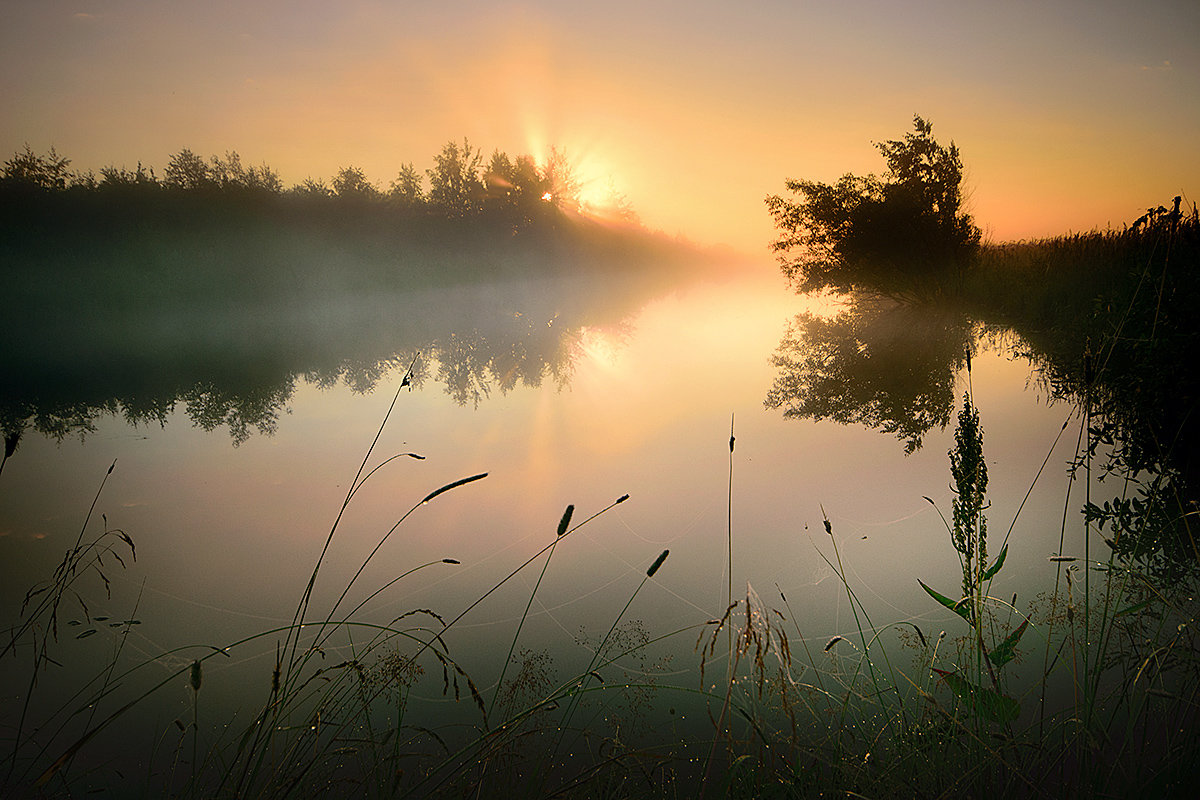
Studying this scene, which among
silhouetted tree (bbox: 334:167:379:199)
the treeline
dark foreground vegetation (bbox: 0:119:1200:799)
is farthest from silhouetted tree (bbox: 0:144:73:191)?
dark foreground vegetation (bbox: 0:119:1200:799)

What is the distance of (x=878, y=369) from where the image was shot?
5.41 metres

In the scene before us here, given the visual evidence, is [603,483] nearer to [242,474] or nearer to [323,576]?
[323,576]

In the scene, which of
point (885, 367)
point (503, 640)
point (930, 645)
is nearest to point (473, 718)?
point (503, 640)

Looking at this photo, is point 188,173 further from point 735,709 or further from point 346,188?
point 735,709

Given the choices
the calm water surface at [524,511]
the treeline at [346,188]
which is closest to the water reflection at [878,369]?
the calm water surface at [524,511]

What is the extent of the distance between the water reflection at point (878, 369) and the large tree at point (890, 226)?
0.60 m

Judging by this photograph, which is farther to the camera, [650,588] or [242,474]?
[242,474]

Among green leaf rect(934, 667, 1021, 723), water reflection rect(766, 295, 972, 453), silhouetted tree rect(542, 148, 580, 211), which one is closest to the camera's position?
green leaf rect(934, 667, 1021, 723)

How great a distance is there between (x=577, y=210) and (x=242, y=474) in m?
23.2

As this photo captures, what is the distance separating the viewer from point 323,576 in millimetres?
2209

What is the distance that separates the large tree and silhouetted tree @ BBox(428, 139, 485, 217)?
14.3 metres

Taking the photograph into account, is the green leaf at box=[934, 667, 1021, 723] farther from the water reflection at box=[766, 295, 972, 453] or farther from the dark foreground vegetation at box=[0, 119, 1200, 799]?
the water reflection at box=[766, 295, 972, 453]

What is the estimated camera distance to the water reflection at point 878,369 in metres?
4.00

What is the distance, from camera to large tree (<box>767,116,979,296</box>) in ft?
23.1
